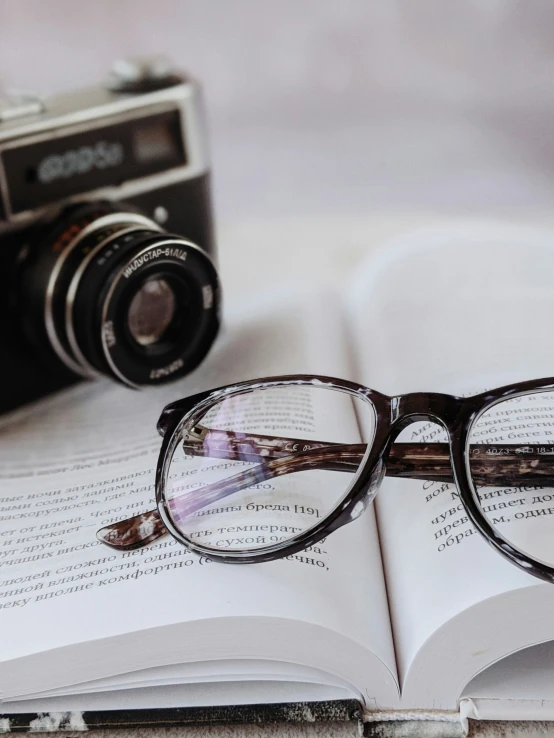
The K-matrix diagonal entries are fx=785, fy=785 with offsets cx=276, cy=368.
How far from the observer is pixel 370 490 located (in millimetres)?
329

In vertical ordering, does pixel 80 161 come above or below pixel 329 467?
above

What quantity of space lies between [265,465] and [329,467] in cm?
3

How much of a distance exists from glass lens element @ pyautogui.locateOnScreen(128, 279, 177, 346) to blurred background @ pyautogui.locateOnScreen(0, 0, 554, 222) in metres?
0.34

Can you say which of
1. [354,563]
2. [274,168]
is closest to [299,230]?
[274,168]

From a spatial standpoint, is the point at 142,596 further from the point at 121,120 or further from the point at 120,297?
the point at 121,120

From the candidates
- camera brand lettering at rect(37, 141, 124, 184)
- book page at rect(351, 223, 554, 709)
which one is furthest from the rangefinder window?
book page at rect(351, 223, 554, 709)

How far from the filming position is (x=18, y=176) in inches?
17.5

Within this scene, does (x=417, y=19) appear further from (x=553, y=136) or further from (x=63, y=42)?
(x=63, y=42)

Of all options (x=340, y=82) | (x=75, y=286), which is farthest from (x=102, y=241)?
(x=340, y=82)

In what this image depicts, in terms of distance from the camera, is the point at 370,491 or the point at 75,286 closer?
the point at 370,491

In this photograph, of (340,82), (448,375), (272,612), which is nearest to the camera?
(272,612)

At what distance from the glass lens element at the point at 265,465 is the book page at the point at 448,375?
0.03 metres

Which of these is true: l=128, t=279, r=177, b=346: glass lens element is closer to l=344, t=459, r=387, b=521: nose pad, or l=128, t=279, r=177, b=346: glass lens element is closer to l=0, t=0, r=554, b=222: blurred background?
l=344, t=459, r=387, b=521: nose pad

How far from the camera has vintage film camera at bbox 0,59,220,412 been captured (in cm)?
43
